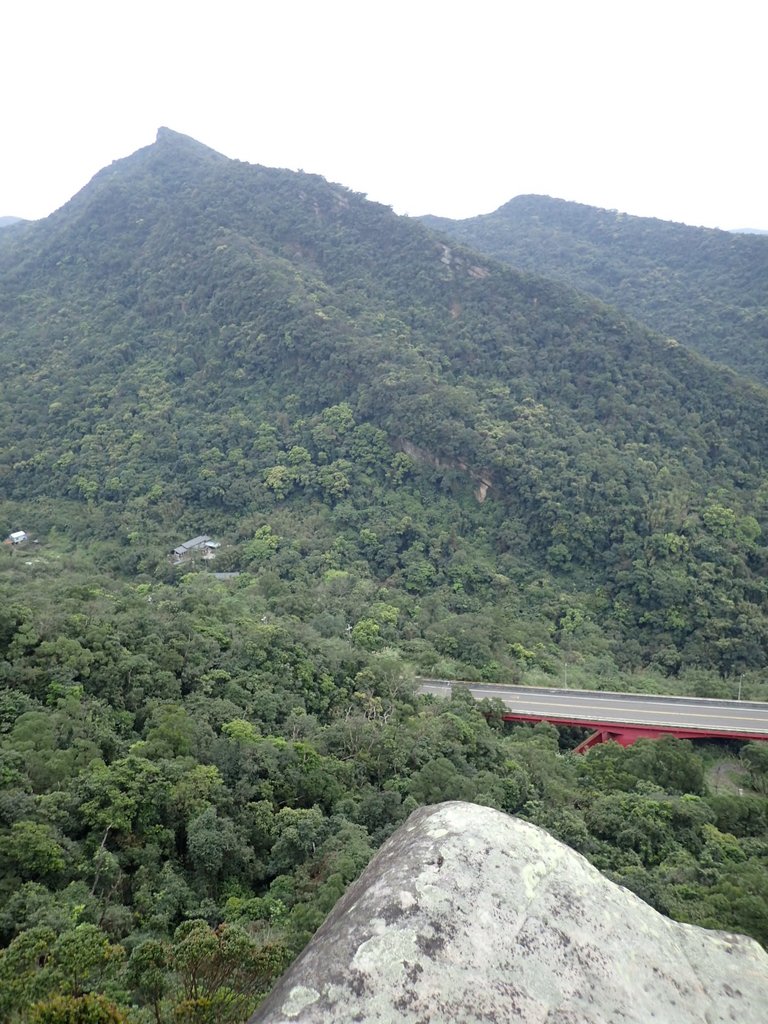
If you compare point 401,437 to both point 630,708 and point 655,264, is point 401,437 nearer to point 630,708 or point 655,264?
point 630,708

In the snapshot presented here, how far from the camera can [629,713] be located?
33969 millimetres

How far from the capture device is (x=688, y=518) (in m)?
50.5

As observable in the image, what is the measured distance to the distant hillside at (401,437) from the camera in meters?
47.7

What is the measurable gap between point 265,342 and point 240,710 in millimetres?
59683

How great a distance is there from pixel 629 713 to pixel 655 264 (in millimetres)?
105506

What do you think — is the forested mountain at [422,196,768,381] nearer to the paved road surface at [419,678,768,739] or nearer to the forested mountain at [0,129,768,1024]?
the forested mountain at [0,129,768,1024]

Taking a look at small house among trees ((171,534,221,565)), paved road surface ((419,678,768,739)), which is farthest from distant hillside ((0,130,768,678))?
paved road surface ((419,678,768,739))

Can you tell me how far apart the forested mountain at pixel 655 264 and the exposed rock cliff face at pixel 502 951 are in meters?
86.5

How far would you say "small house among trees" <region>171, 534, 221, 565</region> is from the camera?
54.9 metres

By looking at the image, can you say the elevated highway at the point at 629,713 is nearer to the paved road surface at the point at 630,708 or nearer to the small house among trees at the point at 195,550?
the paved road surface at the point at 630,708

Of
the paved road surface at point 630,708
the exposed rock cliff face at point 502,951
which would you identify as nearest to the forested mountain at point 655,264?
the paved road surface at point 630,708

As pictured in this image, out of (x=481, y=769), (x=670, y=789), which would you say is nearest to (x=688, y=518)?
(x=670, y=789)

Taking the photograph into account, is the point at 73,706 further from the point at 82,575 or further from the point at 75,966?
the point at 82,575

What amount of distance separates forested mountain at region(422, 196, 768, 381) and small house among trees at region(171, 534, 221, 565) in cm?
7132
